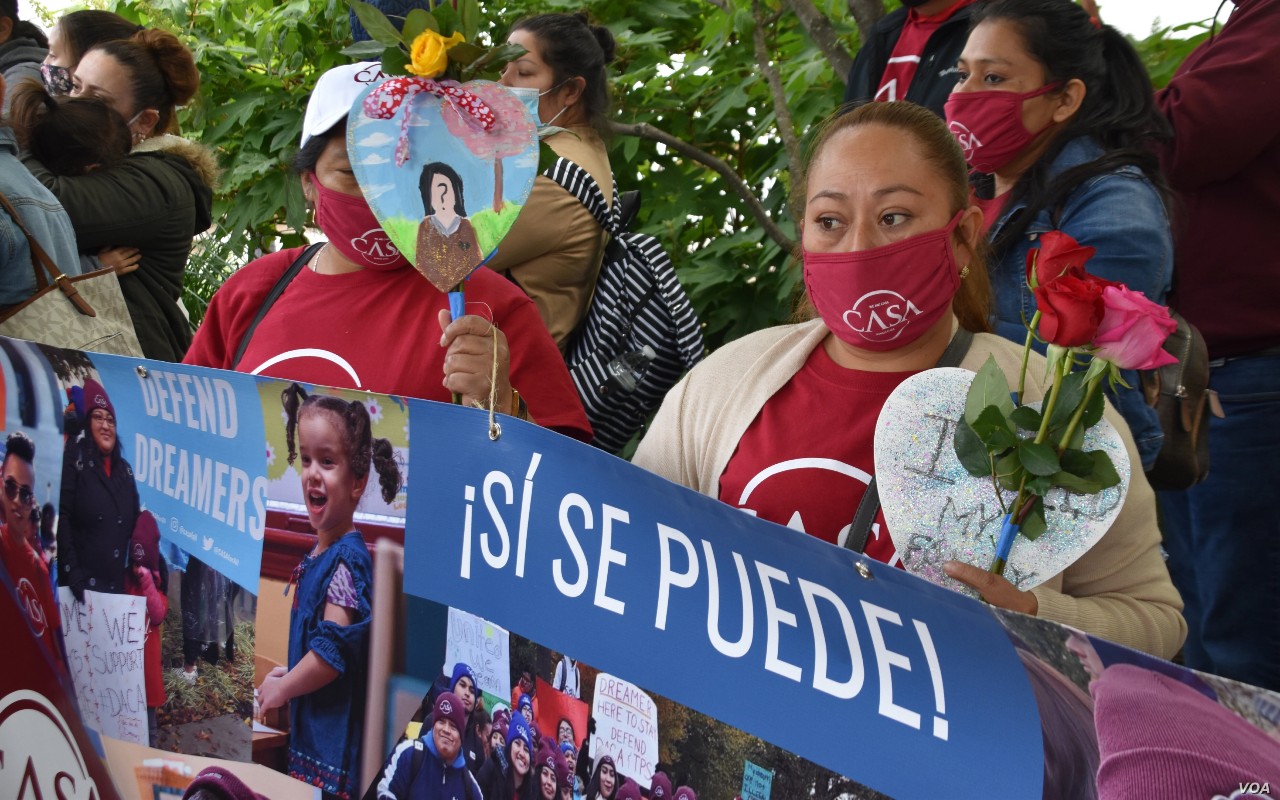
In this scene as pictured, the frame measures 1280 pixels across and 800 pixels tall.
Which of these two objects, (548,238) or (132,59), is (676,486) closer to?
(548,238)

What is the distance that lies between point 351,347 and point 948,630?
4.66ft

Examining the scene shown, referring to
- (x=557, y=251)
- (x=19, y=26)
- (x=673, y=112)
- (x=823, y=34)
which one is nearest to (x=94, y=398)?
(x=557, y=251)

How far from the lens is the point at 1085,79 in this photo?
2.70 meters

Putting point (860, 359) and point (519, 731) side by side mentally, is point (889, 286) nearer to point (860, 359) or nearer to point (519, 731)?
point (860, 359)

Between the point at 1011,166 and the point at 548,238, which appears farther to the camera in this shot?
the point at 548,238

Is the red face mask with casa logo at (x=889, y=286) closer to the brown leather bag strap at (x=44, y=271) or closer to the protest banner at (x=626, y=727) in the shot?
the protest banner at (x=626, y=727)

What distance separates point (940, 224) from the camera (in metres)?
2.00

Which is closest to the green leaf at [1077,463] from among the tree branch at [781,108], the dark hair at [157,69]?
the tree branch at [781,108]

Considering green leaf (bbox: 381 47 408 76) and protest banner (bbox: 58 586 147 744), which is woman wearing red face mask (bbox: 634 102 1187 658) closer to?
green leaf (bbox: 381 47 408 76)

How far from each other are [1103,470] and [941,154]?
809 millimetres

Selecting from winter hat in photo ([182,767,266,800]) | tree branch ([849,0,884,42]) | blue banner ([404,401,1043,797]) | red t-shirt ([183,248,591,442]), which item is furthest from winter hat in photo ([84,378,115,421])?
tree branch ([849,0,884,42])

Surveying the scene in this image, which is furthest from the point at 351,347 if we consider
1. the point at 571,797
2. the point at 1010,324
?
the point at 1010,324

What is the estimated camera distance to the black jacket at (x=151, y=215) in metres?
3.53

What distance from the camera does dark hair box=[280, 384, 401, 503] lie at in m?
1.78
